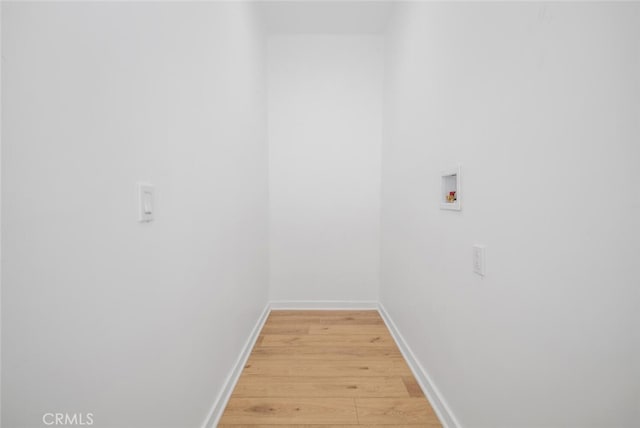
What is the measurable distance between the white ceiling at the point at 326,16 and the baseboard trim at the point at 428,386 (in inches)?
105

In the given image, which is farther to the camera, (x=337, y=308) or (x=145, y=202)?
(x=337, y=308)

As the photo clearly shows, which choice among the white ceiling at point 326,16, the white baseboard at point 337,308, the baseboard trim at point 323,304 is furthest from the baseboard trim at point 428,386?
the white ceiling at point 326,16

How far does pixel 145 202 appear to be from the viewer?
2.82 feet

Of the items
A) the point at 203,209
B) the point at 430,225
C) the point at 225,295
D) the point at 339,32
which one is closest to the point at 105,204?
the point at 203,209

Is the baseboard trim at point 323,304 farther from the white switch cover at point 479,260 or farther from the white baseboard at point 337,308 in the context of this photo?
the white switch cover at point 479,260

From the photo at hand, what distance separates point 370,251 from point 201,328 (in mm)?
1983

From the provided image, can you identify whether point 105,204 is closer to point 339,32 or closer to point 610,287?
point 610,287

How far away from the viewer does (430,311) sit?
1.62 meters

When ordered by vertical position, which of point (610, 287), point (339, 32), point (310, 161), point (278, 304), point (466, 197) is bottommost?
point (278, 304)

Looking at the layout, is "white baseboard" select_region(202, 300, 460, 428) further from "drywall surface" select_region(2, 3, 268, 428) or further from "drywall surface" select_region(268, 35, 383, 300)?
"drywall surface" select_region(268, 35, 383, 300)

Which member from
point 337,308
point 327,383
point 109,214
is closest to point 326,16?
point 109,214

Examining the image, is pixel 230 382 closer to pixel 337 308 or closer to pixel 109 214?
pixel 109 214

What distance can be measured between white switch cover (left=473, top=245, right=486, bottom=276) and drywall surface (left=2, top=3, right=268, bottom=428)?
3.69 ft

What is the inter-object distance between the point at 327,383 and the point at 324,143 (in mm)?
2065
